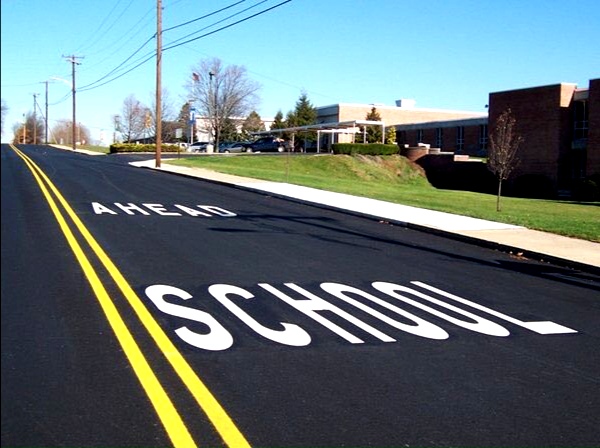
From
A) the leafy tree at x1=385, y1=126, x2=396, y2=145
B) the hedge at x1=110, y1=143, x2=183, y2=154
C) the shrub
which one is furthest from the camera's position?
the leafy tree at x1=385, y1=126, x2=396, y2=145

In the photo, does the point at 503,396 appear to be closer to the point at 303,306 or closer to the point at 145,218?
the point at 303,306

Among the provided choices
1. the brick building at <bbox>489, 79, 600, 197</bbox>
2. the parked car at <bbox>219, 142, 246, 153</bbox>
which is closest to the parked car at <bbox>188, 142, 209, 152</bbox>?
the parked car at <bbox>219, 142, 246, 153</bbox>

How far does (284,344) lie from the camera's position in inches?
267

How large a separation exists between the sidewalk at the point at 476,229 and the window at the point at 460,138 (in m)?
39.5

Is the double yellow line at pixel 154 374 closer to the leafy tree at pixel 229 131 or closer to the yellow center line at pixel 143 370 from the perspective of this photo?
the yellow center line at pixel 143 370

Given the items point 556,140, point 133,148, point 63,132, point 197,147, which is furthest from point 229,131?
point 63,132

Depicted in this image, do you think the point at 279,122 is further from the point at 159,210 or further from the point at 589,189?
the point at 159,210

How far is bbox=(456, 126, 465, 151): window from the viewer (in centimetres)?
6315

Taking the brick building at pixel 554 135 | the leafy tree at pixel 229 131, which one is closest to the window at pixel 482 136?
the brick building at pixel 554 135

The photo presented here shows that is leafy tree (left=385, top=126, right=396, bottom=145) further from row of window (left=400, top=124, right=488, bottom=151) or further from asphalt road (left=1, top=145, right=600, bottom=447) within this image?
asphalt road (left=1, top=145, right=600, bottom=447)

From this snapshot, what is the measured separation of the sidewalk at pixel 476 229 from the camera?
510 inches

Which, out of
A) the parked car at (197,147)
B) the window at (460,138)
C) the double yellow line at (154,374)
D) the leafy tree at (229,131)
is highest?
the leafy tree at (229,131)

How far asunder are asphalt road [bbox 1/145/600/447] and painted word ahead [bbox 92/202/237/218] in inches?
146

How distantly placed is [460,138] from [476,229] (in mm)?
48756
